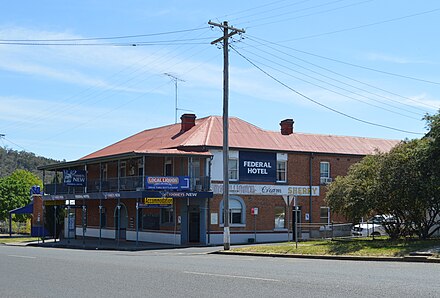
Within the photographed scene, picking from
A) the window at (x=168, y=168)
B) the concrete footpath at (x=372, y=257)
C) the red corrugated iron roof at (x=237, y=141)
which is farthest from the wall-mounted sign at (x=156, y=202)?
the concrete footpath at (x=372, y=257)

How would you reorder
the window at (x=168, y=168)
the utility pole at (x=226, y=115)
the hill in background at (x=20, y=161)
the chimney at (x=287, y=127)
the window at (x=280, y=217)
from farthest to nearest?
the hill in background at (x=20, y=161) → the chimney at (x=287, y=127) → the window at (x=280, y=217) → the window at (x=168, y=168) → the utility pole at (x=226, y=115)

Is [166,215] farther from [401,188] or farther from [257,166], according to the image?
[401,188]

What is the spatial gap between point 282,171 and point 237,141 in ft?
12.7

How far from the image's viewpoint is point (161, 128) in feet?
152

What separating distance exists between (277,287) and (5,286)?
6.17 m

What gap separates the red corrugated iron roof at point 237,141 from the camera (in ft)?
125

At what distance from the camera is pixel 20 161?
156625 mm

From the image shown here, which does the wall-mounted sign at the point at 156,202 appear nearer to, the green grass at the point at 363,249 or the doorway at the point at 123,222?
the green grass at the point at 363,249

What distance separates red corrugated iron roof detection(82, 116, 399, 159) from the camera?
38.0 meters

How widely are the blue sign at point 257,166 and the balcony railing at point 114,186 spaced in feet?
9.34

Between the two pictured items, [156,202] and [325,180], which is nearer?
[156,202]

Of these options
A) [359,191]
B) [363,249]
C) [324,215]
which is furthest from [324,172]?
[363,249]

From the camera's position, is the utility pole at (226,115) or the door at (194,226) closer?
the utility pole at (226,115)

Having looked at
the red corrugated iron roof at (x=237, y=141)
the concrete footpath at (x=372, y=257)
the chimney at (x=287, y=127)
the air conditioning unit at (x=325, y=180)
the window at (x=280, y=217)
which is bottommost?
the concrete footpath at (x=372, y=257)
